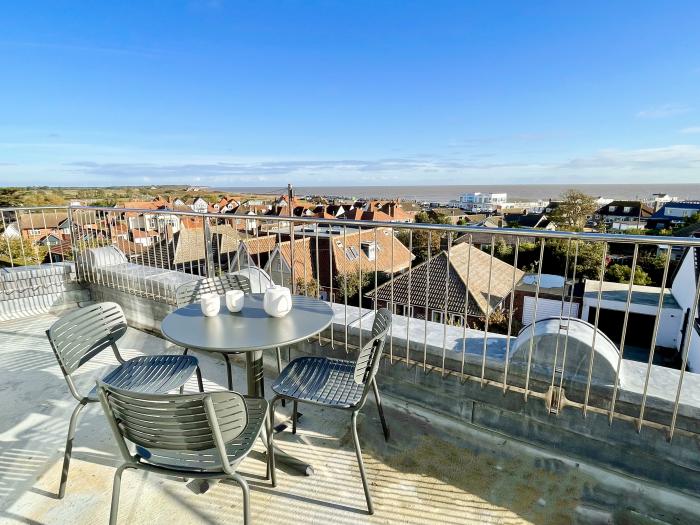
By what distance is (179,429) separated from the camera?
4.64ft

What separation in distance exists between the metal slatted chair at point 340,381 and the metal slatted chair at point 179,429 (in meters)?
0.51

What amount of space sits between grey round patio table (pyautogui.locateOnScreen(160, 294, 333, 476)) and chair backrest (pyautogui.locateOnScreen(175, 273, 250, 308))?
1.60ft

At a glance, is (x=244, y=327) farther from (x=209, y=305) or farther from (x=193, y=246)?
(x=193, y=246)

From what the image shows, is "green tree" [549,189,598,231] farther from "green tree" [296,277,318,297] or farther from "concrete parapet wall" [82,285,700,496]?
"concrete parapet wall" [82,285,700,496]

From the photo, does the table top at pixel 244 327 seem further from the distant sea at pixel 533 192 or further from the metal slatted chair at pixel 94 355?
the distant sea at pixel 533 192

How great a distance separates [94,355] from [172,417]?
1422 mm

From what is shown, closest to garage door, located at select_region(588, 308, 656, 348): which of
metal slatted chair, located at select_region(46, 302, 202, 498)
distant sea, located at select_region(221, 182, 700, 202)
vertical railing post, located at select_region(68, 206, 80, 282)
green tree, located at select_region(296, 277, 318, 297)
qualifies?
green tree, located at select_region(296, 277, 318, 297)

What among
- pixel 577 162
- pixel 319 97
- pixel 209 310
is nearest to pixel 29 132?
pixel 319 97

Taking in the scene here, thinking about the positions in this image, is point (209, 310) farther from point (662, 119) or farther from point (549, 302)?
point (662, 119)

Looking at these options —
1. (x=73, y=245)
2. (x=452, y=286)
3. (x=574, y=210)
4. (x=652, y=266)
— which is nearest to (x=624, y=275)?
(x=652, y=266)

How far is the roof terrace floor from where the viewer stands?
6.35ft

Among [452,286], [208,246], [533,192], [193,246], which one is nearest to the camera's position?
[208,246]

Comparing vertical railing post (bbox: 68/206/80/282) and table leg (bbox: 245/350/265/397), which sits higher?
vertical railing post (bbox: 68/206/80/282)

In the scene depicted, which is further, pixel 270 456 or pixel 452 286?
pixel 452 286
